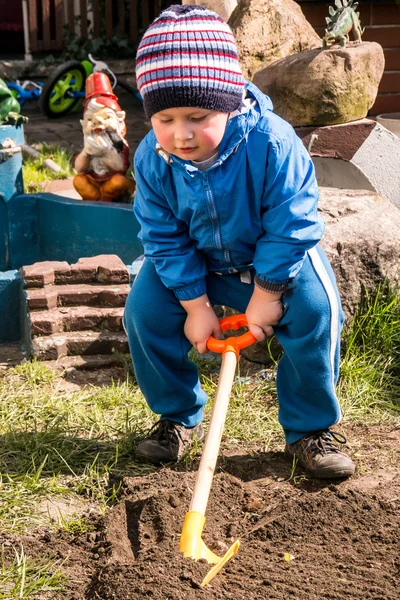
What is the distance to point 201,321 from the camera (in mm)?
2627

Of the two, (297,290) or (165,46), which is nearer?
(165,46)

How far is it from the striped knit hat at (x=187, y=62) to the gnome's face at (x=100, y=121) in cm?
233

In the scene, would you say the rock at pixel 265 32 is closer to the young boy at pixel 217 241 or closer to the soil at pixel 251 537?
the young boy at pixel 217 241

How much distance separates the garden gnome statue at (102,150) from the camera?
15.3 ft

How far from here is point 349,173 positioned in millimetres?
4188

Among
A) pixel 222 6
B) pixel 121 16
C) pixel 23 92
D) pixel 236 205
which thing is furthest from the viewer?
pixel 121 16

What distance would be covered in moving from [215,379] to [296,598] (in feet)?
4.72

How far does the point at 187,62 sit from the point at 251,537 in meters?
1.25

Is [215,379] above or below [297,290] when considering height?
below

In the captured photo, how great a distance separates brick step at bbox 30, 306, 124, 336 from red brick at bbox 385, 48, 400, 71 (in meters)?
3.80

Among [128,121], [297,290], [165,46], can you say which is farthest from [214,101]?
[128,121]

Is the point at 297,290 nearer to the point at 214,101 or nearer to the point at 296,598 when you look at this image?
the point at 214,101

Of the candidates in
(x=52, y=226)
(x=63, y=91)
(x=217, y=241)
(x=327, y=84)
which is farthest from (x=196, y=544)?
(x=63, y=91)

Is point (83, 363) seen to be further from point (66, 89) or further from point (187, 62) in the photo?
point (66, 89)
